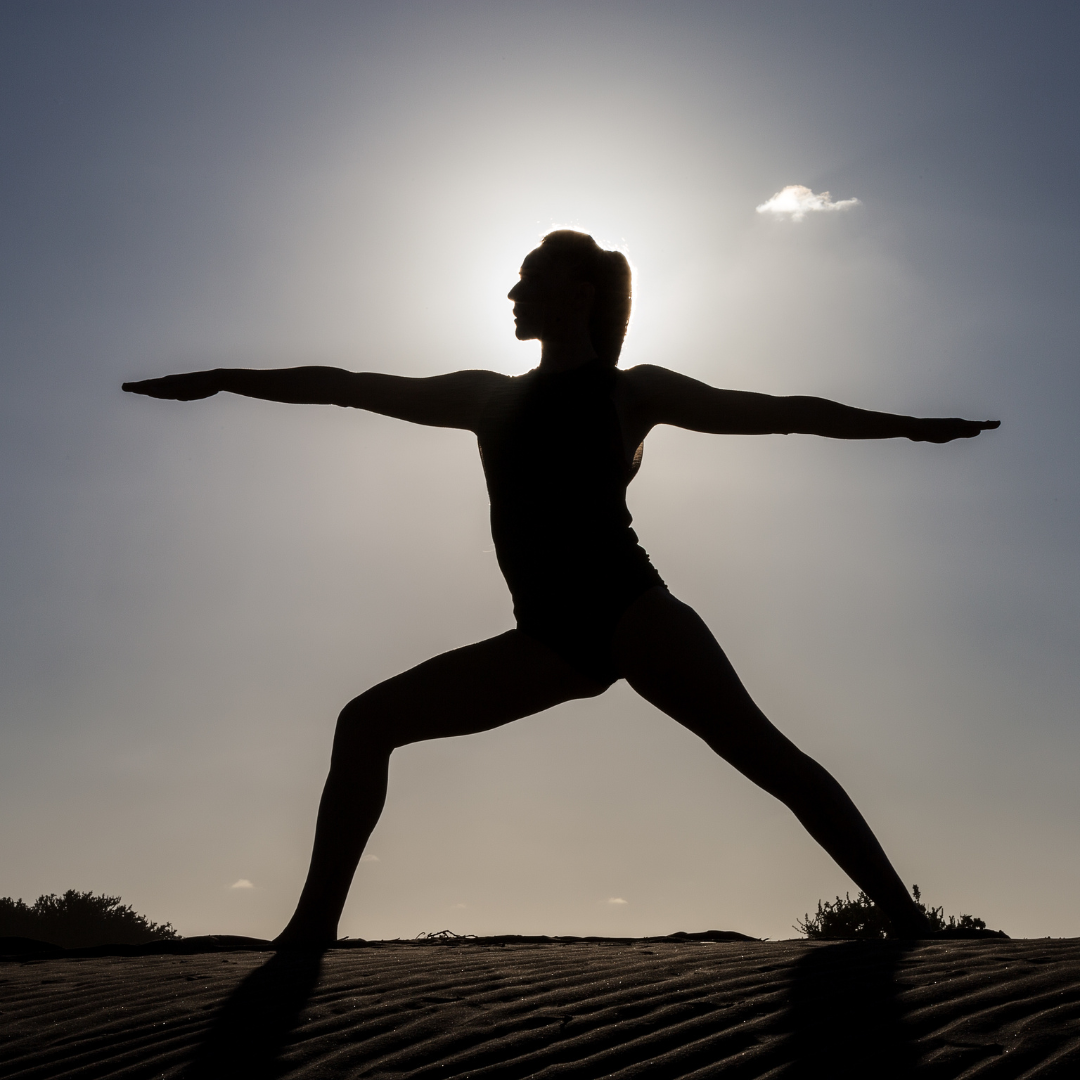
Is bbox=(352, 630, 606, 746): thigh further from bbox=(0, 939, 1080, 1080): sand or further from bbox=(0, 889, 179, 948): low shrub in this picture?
bbox=(0, 889, 179, 948): low shrub

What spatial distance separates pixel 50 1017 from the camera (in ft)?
10.1

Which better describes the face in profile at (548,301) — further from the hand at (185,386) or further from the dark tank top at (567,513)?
the hand at (185,386)

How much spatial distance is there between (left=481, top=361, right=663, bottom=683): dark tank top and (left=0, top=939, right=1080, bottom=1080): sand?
1158mm

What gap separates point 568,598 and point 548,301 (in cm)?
133

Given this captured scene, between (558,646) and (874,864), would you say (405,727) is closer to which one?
(558,646)

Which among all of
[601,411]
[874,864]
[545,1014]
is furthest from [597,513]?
[545,1014]

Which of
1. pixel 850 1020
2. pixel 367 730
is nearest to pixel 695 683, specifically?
pixel 367 730

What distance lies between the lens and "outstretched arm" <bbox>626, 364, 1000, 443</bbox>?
4.48m

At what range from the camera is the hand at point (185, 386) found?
15.2ft

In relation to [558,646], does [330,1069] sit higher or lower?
lower

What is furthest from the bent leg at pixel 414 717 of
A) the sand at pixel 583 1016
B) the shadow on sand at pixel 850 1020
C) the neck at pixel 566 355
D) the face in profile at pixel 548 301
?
the shadow on sand at pixel 850 1020

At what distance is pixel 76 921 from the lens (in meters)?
39.8

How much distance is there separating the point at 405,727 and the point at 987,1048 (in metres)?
2.50

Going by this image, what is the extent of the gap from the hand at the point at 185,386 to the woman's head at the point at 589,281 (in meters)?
1.23
